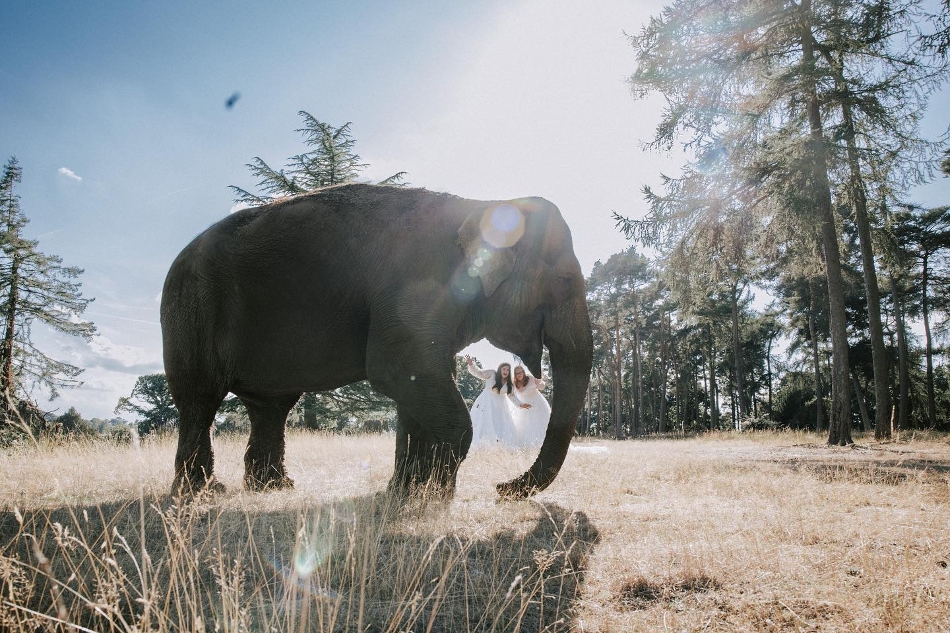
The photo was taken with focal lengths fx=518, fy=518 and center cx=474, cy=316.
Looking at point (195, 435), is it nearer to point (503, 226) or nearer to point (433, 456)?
point (433, 456)

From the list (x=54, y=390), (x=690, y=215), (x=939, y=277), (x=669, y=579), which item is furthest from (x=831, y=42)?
(x=54, y=390)

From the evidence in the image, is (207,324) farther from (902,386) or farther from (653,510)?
(902,386)

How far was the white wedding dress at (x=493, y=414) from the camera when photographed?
13.6 meters

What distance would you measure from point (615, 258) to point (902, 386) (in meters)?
23.5

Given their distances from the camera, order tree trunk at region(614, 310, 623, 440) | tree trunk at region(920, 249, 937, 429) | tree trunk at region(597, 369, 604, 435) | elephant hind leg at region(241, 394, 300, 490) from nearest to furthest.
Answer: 1. elephant hind leg at region(241, 394, 300, 490)
2. tree trunk at region(920, 249, 937, 429)
3. tree trunk at region(614, 310, 623, 440)
4. tree trunk at region(597, 369, 604, 435)

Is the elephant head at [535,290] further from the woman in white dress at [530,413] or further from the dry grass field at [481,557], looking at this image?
the woman in white dress at [530,413]

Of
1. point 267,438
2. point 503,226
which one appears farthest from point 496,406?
point 503,226

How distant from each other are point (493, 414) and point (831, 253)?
9.98 metres

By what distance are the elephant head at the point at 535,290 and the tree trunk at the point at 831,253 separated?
1125 cm

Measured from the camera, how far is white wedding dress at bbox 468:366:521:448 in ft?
44.7

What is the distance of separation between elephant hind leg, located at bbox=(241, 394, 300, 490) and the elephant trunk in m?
2.61

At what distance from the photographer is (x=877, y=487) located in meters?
5.48

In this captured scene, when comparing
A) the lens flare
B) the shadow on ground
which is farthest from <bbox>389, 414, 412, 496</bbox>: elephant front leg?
the lens flare

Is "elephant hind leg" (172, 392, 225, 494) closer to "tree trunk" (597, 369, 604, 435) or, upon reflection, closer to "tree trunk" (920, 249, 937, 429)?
"tree trunk" (920, 249, 937, 429)
